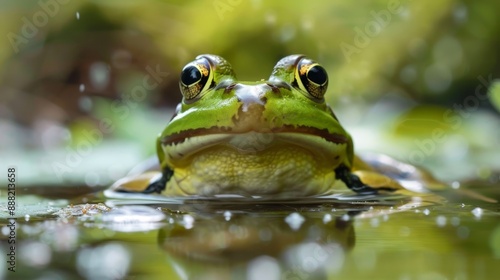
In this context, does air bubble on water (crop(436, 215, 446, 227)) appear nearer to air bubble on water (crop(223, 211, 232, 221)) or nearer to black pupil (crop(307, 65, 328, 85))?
air bubble on water (crop(223, 211, 232, 221))

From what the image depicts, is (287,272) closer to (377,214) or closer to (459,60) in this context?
(377,214)

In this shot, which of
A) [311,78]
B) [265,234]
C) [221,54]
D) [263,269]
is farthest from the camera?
[221,54]

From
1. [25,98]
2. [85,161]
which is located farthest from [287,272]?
[25,98]

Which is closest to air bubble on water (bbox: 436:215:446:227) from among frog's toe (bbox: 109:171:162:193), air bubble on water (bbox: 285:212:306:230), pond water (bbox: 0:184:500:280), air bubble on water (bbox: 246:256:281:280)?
pond water (bbox: 0:184:500:280)

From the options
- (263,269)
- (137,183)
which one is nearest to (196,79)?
(137,183)

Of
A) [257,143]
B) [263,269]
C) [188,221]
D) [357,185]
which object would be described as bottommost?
[263,269]

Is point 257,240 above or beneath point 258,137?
beneath

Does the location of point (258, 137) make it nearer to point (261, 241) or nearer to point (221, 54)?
point (261, 241)
